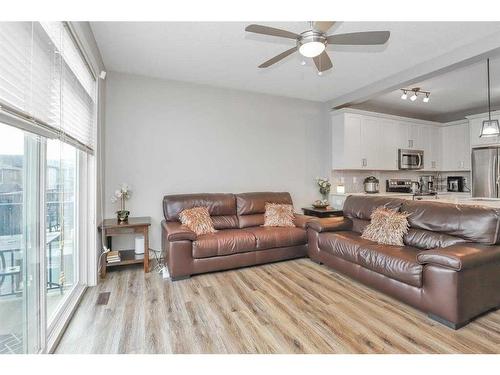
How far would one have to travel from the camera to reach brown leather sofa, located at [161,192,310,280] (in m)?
3.07

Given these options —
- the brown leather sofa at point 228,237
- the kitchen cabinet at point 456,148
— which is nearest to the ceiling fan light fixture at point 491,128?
the kitchen cabinet at point 456,148

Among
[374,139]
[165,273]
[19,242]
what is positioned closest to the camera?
[19,242]

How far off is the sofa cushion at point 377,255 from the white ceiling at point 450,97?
7.94ft

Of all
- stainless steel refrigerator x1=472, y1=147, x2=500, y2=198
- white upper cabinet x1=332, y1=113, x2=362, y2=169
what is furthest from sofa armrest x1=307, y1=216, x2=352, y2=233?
stainless steel refrigerator x1=472, y1=147, x2=500, y2=198

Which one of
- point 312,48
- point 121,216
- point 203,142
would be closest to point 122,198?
point 121,216

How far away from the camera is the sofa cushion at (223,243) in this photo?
3127 millimetres

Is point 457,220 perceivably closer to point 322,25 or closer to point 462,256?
point 462,256

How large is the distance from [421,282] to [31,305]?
290 centimetres

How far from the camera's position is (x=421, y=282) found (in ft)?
7.37

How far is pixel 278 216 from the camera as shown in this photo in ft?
13.1

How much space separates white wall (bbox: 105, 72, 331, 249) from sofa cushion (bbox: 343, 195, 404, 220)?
4.34 ft

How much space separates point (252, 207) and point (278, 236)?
736mm
